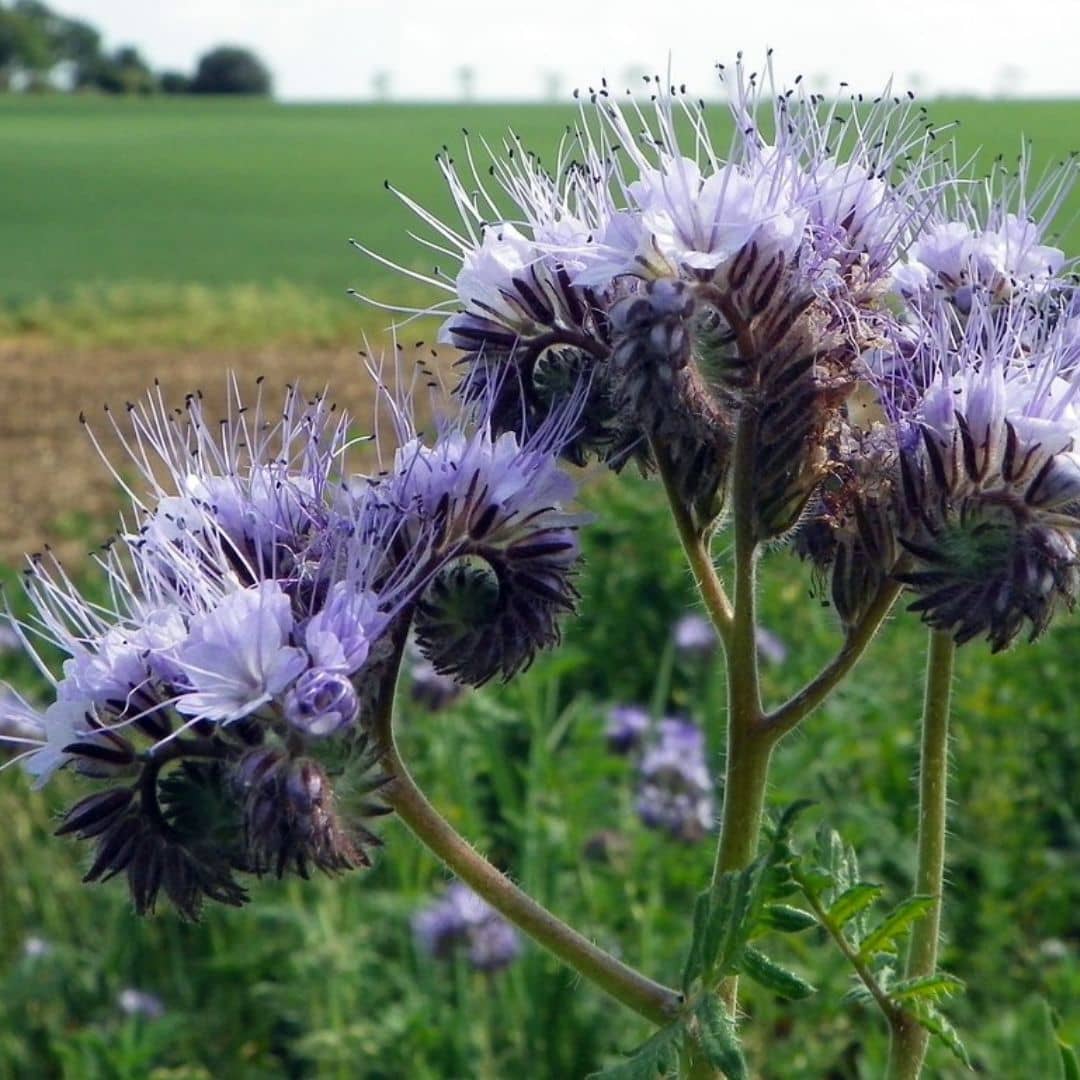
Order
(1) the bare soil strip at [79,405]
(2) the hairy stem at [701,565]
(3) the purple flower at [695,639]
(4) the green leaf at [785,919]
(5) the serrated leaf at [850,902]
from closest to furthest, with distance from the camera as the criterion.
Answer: (4) the green leaf at [785,919] < (5) the serrated leaf at [850,902] < (2) the hairy stem at [701,565] < (3) the purple flower at [695,639] < (1) the bare soil strip at [79,405]

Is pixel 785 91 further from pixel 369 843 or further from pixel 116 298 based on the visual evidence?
pixel 116 298

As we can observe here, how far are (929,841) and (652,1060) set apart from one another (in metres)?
0.61

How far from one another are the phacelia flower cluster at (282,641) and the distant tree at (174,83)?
87.1 m

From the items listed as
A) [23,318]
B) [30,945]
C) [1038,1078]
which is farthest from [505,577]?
[23,318]

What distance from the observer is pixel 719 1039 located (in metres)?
1.96

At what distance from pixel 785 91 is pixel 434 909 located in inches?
135

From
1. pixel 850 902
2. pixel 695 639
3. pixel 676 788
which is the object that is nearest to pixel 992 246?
pixel 850 902

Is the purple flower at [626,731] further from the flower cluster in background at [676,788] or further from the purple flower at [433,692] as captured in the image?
the purple flower at [433,692]

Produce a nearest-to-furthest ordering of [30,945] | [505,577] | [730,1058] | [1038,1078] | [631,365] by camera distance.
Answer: [730,1058]
[631,365]
[505,577]
[1038,1078]
[30,945]

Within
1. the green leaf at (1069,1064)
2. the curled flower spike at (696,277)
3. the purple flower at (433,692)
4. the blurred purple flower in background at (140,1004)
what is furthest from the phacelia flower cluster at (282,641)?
the purple flower at (433,692)

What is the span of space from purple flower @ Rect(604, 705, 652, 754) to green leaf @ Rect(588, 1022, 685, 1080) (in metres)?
4.23

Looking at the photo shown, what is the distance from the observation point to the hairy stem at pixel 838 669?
2.21 m

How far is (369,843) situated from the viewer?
7.06 feet

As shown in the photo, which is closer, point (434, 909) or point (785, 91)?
point (785, 91)
